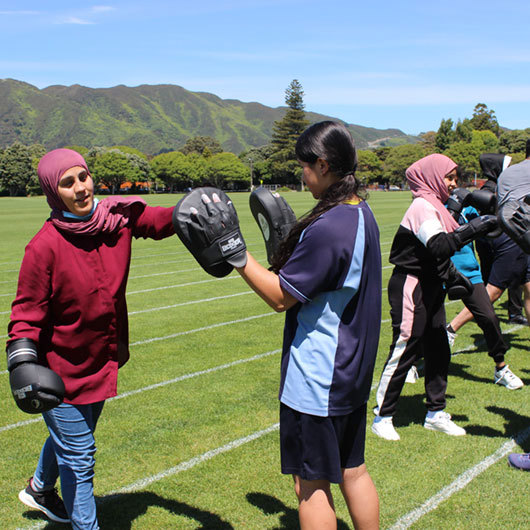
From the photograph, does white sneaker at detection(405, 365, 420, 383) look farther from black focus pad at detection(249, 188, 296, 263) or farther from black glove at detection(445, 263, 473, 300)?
black focus pad at detection(249, 188, 296, 263)

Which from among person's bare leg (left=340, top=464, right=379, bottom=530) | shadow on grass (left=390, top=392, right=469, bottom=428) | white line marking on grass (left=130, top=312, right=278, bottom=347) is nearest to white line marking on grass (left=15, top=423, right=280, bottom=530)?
shadow on grass (left=390, top=392, right=469, bottom=428)

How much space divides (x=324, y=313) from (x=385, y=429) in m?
2.45

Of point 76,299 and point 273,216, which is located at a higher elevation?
point 273,216

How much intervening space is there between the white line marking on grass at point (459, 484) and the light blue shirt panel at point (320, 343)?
1410 millimetres

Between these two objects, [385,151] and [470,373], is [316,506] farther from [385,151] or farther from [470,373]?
[385,151]

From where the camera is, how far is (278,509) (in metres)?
3.48

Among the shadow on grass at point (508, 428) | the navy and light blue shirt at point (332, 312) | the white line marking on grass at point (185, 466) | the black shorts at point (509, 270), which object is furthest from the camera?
the black shorts at point (509, 270)

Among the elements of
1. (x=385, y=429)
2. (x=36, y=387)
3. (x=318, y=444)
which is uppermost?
(x=36, y=387)

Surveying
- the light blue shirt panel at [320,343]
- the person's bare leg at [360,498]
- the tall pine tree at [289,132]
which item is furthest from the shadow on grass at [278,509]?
the tall pine tree at [289,132]

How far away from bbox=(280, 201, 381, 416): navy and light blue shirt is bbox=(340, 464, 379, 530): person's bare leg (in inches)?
13.3

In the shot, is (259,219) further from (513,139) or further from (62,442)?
(513,139)

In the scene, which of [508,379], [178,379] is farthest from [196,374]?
[508,379]

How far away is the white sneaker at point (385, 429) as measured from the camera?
14.5ft

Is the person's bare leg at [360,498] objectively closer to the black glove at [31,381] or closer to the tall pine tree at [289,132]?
the black glove at [31,381]
